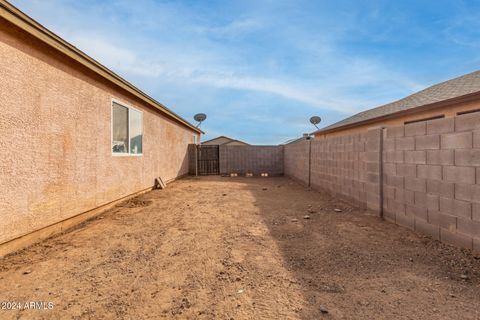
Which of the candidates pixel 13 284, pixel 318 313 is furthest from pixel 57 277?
pixel 318 313

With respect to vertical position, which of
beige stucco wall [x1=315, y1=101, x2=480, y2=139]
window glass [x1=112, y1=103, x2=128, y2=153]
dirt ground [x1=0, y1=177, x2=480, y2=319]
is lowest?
dirt ground [x1=0, y1=177, x2=480, y2=319]

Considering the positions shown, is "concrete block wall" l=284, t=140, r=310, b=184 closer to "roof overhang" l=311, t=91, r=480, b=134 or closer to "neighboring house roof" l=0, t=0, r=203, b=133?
"roof overhang" l=311, t=91, r=480, b=134

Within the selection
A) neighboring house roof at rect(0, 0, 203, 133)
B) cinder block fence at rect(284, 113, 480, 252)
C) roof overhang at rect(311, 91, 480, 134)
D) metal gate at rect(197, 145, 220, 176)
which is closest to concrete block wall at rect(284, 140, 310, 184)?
roof overhang at rect(311, 91, 480, 134)

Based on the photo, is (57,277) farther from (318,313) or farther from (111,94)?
(111,94)

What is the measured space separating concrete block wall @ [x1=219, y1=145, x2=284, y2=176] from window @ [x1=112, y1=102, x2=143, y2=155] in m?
8.44

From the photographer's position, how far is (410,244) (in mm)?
3525

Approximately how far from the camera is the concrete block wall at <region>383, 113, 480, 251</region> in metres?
3.08

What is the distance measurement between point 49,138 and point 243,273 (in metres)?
3.50

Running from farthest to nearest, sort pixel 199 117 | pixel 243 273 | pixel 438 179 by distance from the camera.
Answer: pixel 199 117 < pixel 438 179 < pixel 243 273

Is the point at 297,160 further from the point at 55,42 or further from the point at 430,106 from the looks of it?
the point at 55,42

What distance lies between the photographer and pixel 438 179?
3.58m

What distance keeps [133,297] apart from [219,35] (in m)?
9.27

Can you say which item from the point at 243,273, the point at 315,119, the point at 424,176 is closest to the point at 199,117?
the point at 315,119

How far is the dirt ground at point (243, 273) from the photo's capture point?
204 cm
